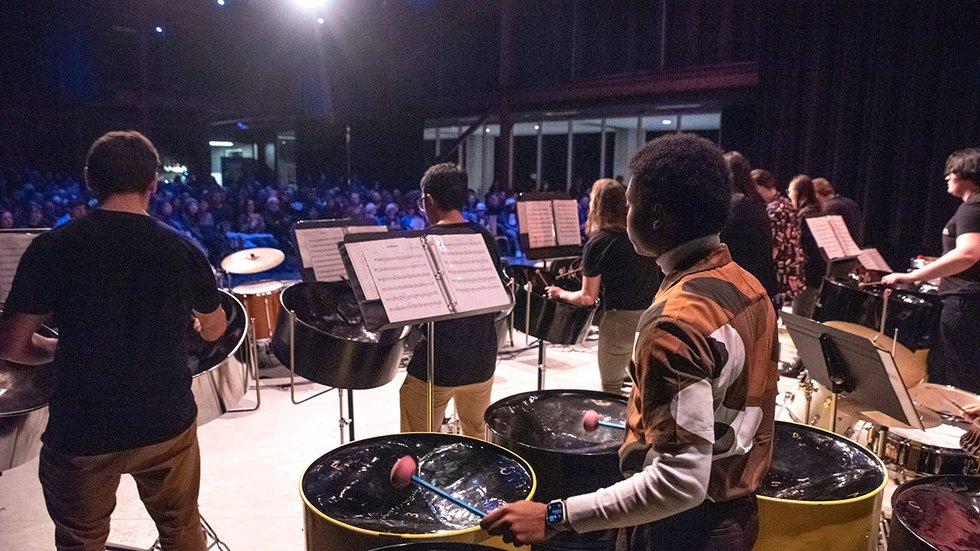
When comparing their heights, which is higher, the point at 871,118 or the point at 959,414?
the point at 871,118

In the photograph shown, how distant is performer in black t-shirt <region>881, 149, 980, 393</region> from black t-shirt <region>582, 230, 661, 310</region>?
1.28m

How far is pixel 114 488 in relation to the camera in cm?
151

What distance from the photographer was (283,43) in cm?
1073

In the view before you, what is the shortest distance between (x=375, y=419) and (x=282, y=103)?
359 inches

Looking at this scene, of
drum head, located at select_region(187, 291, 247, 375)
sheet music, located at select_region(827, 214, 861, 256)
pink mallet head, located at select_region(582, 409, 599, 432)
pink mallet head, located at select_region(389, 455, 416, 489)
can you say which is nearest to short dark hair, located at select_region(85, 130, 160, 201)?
drum head, located at select_region(187, 291, 247, 375)

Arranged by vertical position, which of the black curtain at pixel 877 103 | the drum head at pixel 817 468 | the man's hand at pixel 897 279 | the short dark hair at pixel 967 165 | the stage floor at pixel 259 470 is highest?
the black curtain at pixel 877 103

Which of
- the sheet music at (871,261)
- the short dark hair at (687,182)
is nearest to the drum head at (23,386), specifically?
the short dark hair at (687,182)

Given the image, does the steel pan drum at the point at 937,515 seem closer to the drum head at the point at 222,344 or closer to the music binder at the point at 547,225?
the drum head at the point at 222,344

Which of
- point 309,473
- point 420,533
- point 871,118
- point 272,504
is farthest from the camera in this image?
point 871,118

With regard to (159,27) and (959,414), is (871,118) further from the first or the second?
(159,27)

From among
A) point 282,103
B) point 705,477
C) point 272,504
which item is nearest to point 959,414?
point 705,477

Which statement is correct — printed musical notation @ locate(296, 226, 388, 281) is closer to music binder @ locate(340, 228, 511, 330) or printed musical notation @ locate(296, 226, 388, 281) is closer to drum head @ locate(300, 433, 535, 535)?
music binder @ locate(340, 228, 511, 330)

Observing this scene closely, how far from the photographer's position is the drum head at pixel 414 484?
127cm

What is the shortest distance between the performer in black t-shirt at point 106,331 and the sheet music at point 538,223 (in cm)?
260
